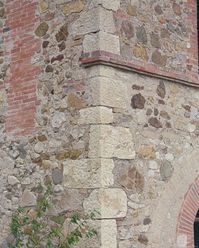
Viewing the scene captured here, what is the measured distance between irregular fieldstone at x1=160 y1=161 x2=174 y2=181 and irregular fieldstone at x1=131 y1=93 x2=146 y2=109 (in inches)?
30.8

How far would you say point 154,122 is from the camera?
270 inches

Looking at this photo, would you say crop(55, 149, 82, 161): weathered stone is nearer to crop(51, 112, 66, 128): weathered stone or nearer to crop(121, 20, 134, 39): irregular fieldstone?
crop(51, 112, 66, 128): weathered stone

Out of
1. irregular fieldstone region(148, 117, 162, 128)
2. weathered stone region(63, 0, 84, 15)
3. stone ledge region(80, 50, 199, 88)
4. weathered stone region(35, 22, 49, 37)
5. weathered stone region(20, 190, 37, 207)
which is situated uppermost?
weathered stone region(63, 0, 84, 15)

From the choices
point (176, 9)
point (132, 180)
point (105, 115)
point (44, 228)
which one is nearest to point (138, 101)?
point (105, 115)

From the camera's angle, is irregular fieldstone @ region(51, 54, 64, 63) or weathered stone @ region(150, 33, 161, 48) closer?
irregular fieldstone @ region(51, 54, 64, 63)

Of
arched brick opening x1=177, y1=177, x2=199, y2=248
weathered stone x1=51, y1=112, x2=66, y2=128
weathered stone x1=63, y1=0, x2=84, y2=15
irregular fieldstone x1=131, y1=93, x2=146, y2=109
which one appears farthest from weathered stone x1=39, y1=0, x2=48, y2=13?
arched brick opening x1=177, y1=177, x2=199, y2=248

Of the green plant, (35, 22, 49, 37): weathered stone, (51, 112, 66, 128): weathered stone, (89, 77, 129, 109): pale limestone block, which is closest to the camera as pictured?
the green plant

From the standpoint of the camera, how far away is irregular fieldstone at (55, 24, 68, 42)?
672cm

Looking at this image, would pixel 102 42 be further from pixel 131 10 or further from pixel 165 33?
pixel 165 33

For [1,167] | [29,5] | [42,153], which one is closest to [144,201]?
[42,153]

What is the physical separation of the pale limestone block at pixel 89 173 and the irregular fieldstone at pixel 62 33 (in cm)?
150

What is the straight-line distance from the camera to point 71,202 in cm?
636

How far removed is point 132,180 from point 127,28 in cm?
182

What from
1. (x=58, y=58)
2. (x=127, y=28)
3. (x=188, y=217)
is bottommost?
(x=188, y=217)
